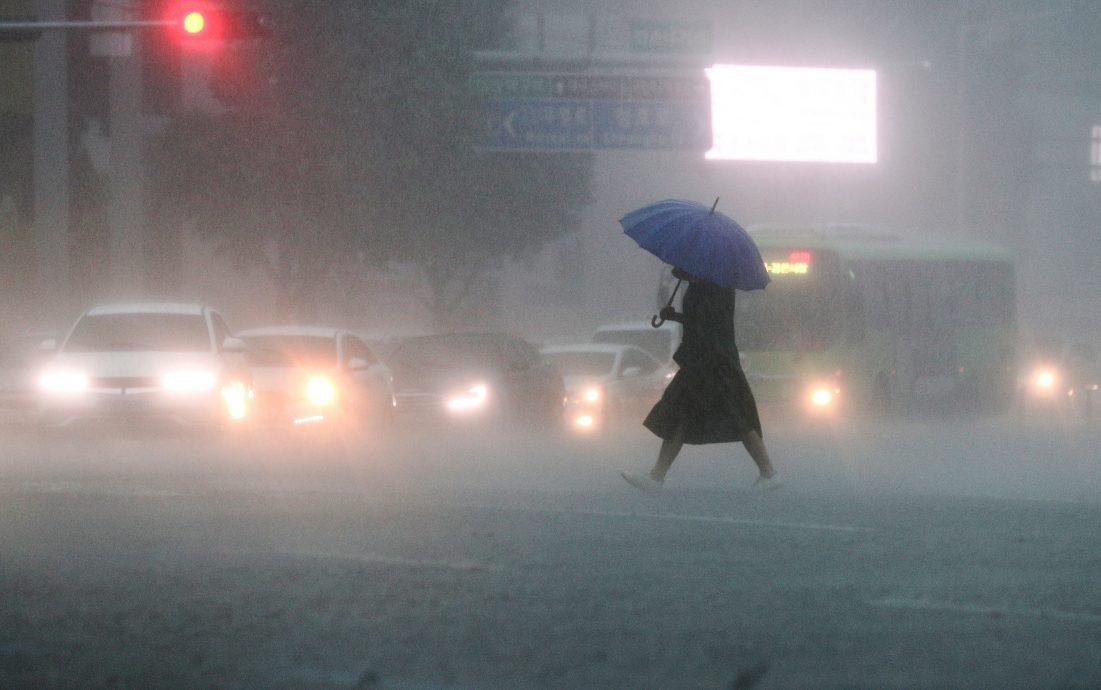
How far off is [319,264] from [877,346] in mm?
13316

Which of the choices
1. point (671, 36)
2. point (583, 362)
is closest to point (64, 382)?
point (583, 362)

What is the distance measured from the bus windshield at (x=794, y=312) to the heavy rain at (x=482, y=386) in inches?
2.5

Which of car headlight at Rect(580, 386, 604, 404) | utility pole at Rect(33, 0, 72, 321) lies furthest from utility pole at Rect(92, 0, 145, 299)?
car headlight at Rect(580, 386, 604, 404)

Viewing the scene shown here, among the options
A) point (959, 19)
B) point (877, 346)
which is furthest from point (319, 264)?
point (959, 19)

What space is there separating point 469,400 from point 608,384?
3214 millimetres

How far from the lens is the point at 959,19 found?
86688 millimetres

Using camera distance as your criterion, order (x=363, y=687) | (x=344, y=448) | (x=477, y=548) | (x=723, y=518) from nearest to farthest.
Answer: (x=363, y=687) < (x=477, y=548) < (x=723, y=518) < (x=344, y=448)

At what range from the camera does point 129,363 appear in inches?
840

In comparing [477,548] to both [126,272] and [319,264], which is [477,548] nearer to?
[319,264]

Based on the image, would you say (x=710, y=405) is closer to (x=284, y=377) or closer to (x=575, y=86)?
(x=284, y=377)

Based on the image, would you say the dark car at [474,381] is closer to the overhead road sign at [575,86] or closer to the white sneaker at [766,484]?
the white sneaker at [766,484]

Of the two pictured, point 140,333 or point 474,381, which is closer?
point 140,333

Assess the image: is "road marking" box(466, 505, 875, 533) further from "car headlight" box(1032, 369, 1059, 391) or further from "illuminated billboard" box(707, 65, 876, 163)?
"illuminated billboard" box(707, 65, 876, 163)

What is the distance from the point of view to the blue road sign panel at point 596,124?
38.3 m
